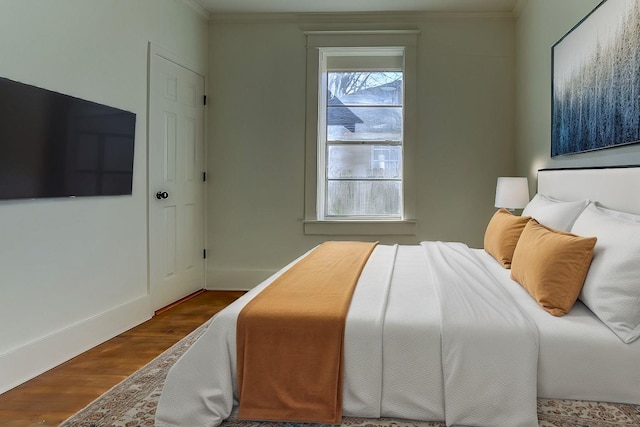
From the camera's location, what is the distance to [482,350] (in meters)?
1.64

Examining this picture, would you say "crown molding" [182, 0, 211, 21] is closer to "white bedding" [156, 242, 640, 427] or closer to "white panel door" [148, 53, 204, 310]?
"white panel door" [148, 53, 204, 310]

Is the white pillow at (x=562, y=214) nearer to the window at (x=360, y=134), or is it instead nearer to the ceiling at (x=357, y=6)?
the window at (x=360, y=134)

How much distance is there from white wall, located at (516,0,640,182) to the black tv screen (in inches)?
122

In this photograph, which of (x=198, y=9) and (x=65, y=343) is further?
(x=198, y=9)

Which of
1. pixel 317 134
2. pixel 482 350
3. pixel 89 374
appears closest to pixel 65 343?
pixel 89 374

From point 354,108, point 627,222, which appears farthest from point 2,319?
point 354,108

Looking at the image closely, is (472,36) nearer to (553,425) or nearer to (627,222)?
(627,222)

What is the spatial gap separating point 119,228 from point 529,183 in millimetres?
3392

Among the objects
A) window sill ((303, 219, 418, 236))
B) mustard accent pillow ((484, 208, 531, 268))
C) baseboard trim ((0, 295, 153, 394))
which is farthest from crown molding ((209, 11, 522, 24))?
baseboard trim ((0, 295, 153, 394))

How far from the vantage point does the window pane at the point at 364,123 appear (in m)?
4.78

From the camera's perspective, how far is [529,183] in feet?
13.4

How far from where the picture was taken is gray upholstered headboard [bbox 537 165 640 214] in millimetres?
2176

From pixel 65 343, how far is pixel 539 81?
3.96 metres

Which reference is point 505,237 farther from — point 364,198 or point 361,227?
point 364,198
